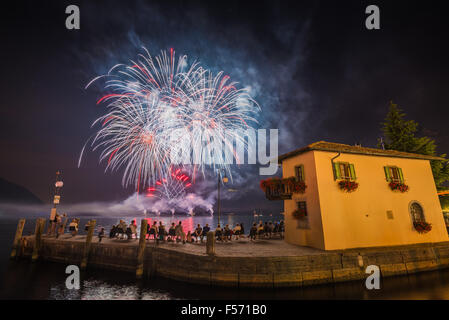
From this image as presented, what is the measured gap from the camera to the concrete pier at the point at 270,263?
37.9 feet

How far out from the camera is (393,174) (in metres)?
17.0

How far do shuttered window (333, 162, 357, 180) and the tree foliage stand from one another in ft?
48.8

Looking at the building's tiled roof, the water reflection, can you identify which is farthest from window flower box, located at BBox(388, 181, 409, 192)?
the water reflection

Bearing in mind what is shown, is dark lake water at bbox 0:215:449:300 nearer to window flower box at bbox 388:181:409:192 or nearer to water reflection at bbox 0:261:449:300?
water reflection at bbox 0:261:449:300

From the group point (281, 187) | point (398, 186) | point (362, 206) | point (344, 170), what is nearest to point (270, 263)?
point (281, 187)

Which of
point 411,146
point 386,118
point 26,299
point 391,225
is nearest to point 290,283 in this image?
point 391,225

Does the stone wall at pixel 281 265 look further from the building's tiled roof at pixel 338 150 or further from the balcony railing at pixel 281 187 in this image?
the building's tiled roof at pixel 338 150

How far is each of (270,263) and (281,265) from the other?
2.08 ft

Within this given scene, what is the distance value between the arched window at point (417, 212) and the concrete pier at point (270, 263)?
1937 millimetres

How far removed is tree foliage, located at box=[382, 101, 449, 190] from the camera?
23391 millimetres

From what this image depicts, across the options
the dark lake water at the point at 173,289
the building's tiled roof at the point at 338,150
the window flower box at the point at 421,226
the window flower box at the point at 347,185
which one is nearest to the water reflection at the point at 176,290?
the dark lake water at the point at 173,289

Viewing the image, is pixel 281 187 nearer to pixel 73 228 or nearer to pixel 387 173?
pixel 387 173
